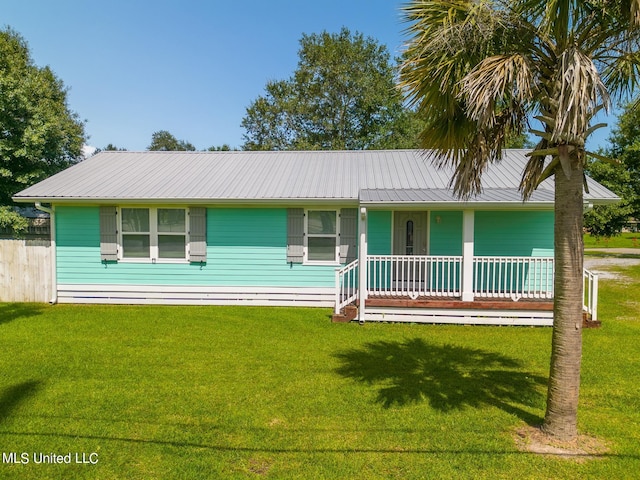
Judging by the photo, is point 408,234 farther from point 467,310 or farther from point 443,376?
point 443,376

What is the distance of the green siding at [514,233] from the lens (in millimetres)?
9375

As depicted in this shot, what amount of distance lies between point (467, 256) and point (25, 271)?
35.8 feet

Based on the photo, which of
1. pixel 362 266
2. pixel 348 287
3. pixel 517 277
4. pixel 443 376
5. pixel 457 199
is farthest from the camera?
pixel 348 287

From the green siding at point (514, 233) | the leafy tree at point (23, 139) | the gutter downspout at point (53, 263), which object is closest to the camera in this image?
the green siding at point (514, 233)

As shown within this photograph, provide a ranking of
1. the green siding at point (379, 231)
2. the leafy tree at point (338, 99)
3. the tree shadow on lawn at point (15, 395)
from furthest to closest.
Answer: the leafy tree at point (338, 99), the green siding at point (379, 231), the tree shadow on lawn at point (15, 395)

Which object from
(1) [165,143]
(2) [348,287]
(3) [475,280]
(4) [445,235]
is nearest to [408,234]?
(4) [445,235]

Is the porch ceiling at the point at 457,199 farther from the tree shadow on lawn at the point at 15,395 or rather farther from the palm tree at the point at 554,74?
the tree shadow on lawn at the point at 15,395

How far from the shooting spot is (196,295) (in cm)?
1023

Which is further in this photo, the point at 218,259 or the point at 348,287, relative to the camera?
the point at 218,259

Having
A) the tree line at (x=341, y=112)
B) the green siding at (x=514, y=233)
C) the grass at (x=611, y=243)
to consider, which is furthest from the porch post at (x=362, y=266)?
the grass at (x=611, y=243)

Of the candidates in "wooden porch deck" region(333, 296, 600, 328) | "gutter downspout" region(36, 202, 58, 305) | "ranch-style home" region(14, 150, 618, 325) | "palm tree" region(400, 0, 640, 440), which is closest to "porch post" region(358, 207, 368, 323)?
"wooden porch deck" region(333, 296, 600, 328)

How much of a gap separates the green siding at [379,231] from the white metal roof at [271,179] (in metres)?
0.67

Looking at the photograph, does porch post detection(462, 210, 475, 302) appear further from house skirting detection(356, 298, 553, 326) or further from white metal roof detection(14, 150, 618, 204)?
white metal roof detection(14, 150, 618, 204)

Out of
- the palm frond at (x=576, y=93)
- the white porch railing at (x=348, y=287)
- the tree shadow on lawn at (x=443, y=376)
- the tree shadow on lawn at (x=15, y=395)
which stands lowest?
the tree shadow on lawn at (x=443, y=376)
